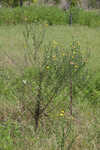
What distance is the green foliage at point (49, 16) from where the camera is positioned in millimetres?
13727

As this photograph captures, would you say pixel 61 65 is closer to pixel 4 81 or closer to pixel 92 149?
pixel 92 149

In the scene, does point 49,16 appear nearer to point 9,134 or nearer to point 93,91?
point 93,91

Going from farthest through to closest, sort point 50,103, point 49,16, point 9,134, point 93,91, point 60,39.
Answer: point 49,16 → point 60,39 → point 93,91 → point 50,103 → point 9,134

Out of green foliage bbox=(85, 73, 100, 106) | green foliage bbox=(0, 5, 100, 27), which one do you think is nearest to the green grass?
green foliage bbox=(85, 73, 100, 106)

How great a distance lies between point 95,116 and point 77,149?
1.06 metres

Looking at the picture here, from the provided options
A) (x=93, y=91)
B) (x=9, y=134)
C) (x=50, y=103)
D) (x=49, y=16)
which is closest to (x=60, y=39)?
(x=49, y=16)

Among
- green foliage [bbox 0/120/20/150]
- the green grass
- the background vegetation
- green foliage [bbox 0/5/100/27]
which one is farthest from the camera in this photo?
green foliage [bbox 0/5/100/27]

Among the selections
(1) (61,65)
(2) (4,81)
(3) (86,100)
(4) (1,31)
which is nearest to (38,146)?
(1) (61,65)

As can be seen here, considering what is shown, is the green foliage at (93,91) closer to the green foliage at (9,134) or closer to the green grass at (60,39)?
the green grass at (60,39)

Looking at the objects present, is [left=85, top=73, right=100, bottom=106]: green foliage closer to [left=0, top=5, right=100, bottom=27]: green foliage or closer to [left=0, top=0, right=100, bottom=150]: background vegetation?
[left=0, top=0, right=100, bottom=150]: background vegetation

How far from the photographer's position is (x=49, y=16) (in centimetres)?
1408

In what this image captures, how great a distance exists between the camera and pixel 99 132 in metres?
3.36

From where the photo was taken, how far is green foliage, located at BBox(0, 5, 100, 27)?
13727 mm

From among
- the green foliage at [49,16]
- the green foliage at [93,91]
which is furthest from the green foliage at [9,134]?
the green foliage at [49,16]
